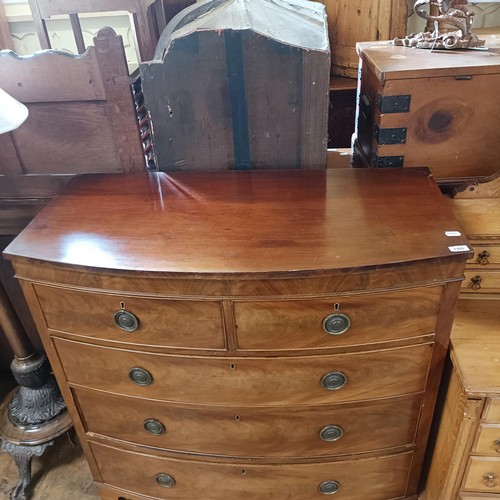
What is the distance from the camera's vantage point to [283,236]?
101 cm

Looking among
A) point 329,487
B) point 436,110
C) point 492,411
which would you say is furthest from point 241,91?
point 329,487

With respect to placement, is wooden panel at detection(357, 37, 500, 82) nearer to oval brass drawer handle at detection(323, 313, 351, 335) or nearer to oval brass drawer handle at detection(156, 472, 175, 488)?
oval brass drawer handle at detection(323, 313, 351, 335)

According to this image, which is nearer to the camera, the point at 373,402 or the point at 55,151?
the point at 373,402

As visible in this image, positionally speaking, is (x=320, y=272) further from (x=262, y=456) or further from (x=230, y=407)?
(x=262, y=456)

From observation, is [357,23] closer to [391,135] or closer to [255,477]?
[391,135]

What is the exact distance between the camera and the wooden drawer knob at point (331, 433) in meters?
1.21

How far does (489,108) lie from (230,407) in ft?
3.03

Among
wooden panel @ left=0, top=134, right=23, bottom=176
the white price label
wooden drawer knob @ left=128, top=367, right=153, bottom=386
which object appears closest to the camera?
the white price label

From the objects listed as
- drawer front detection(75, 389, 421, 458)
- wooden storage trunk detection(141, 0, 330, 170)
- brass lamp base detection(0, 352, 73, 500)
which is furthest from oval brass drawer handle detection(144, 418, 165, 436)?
wooden storage trunk detection(141, 0, 330, 170)

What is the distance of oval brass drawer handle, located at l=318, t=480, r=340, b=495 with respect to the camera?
1331 mm

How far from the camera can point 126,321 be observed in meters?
1.05

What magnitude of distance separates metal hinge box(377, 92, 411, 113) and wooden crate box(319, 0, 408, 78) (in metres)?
0.95

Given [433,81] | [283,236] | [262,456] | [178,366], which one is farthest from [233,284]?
[433,81]

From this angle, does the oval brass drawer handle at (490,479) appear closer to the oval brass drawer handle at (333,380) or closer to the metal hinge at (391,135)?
the oval brass drawer handle at (333,380)
